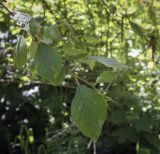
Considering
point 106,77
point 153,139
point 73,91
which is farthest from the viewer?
point 73,91

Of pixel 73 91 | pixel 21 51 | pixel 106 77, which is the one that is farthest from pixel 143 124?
pixel 21 51

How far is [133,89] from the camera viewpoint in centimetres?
238

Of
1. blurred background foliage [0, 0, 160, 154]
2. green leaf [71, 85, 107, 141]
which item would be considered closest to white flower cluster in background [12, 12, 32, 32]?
green leaf [71, 85, 107, 141]

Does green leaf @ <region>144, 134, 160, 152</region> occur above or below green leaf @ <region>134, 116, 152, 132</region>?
below

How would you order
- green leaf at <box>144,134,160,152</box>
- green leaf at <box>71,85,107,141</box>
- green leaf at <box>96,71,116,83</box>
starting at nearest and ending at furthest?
green leaf at <box>71,85,107,141</box>, green leaf at <box>96,71,116,83</box>, green leaf at <box>144,134,160,152</box>

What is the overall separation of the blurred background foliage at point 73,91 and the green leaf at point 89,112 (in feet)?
3.59

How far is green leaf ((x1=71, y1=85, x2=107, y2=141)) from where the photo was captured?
532 millimetres

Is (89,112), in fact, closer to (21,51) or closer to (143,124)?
(21,51)

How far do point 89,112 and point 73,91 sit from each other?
2.29 meters

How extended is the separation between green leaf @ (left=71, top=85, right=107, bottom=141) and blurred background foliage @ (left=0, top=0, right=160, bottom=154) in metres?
1.09

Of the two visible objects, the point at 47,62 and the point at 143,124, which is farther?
the point at 143,124

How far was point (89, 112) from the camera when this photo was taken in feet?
1.75

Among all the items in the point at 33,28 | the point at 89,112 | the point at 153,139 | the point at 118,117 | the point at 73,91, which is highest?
the point at 33,28

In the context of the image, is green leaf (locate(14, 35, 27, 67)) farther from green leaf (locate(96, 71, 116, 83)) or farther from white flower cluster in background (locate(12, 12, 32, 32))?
green leaf (locate(96, 71, 116, 83))
